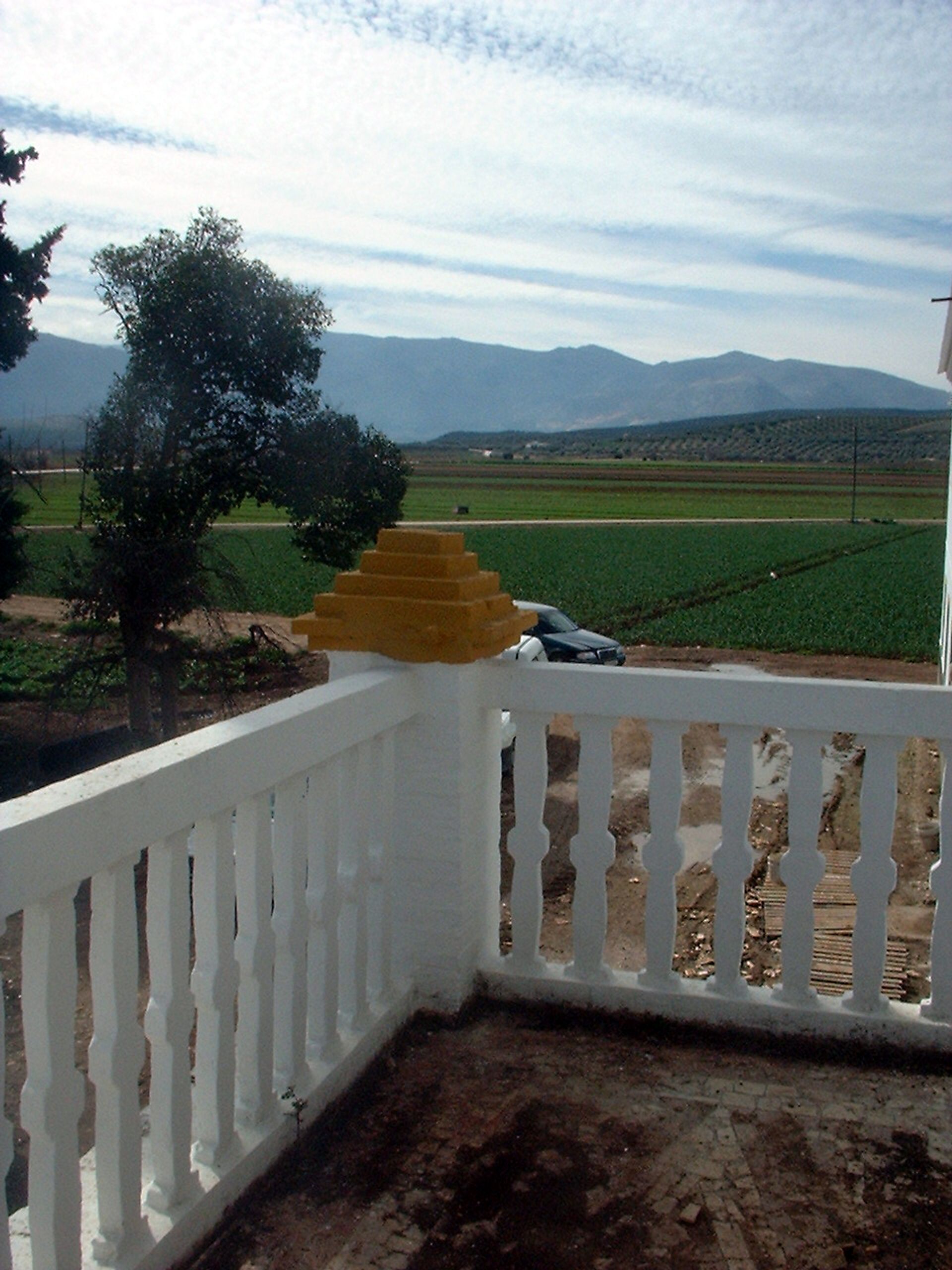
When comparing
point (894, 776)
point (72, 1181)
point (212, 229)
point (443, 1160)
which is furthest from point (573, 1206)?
point (212, 229)

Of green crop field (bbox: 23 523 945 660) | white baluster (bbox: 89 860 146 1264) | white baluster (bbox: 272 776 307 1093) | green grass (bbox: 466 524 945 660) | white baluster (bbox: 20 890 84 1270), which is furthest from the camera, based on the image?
green grass (bbox: 466 524 945 660)

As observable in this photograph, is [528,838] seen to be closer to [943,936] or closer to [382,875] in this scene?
[382,875]

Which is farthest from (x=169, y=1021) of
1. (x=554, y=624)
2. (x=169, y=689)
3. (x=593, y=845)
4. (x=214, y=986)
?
(x=554, y=624)

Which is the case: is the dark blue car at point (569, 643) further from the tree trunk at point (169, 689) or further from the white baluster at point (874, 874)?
the white baluster at point (874, 874)

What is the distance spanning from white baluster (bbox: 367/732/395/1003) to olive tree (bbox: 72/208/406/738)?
35.3 feet

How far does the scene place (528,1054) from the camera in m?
3.27

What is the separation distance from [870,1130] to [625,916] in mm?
6496

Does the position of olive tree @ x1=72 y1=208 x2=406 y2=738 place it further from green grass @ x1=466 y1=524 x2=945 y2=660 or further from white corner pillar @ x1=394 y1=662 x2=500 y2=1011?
white corner pillar @ x1=394 y1=662 x2=500 y2=1011

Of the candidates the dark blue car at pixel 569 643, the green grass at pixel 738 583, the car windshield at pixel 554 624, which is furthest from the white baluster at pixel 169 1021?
the green grass at pixel 738 583

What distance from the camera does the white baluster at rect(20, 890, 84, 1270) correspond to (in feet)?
6.20

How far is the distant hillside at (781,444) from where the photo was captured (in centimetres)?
12975

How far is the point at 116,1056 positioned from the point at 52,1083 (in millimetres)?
179

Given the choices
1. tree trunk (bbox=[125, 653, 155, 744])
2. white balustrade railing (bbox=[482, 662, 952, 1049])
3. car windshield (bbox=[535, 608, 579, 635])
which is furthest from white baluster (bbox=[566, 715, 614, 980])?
car windshield (bbox=[535, 608, 579, 635])

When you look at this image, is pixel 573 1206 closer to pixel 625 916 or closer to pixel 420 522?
pixel 625 916
